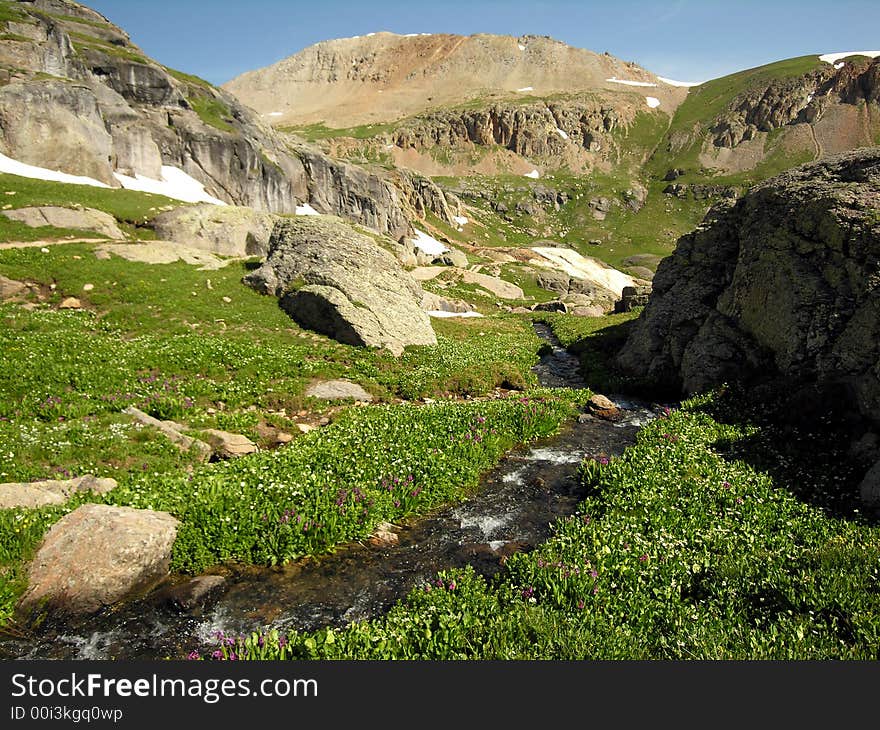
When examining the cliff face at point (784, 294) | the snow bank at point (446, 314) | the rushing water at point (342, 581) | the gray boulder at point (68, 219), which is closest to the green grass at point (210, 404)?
the rushing water at point (342, 581)

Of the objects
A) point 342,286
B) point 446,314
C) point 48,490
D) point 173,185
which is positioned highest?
point 173,185

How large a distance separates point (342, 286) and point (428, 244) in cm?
9909

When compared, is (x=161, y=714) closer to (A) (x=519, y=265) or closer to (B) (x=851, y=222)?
(B) (x=851, y=222)

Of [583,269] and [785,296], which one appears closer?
[785,296]

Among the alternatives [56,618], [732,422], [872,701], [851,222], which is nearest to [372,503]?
[56,618]

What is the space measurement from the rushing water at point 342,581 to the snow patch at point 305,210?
10167cm

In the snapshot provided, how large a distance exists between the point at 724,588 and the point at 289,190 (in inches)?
4274

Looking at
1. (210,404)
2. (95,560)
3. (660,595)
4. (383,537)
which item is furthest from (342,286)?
(660,595)

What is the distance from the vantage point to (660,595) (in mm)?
9352

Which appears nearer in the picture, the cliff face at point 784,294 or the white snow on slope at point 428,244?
the cliff face at point 784,294

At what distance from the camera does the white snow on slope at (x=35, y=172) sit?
52344 mm

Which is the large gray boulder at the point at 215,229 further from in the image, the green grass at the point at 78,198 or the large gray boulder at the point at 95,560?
the large gray boulder at the point at 95,560

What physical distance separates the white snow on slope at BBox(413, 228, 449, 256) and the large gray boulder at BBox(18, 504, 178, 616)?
112404 millimetres

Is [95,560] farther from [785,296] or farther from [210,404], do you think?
[785,296]
